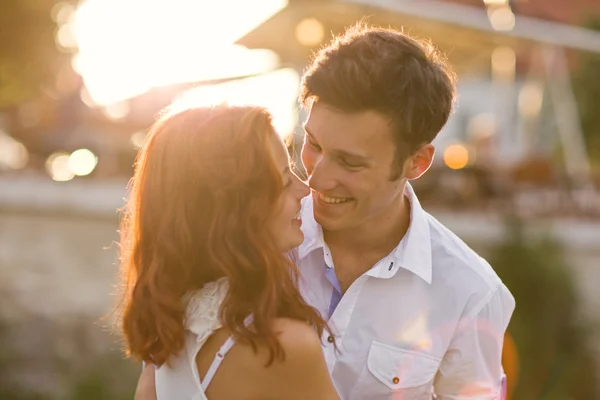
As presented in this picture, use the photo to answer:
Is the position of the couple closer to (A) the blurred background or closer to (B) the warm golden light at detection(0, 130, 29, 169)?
(A) the blurred background

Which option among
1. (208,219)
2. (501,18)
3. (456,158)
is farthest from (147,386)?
(501,18)

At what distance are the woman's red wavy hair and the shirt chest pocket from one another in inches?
22.3

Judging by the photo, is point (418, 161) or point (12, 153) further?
point (12, 153)

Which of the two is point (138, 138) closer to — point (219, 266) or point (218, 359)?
point (219, 266)

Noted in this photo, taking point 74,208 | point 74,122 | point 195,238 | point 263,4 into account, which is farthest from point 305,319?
point 74,122

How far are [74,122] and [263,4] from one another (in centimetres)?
257

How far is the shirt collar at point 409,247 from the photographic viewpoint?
3074mm

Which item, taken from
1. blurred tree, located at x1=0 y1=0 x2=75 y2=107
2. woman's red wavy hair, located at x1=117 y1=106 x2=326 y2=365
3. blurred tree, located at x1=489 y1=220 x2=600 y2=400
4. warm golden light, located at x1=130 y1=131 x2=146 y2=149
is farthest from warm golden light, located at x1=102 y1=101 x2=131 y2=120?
woman's red wavy hair, located at x1=117 y1=106 x2=326 y2=365

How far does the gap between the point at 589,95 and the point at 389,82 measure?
2059 centimetres

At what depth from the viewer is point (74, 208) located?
8.97 m

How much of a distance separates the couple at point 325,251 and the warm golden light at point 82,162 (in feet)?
21.5

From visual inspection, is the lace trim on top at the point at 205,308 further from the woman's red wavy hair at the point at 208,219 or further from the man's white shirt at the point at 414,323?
the man's white shirt at the point at 414,323

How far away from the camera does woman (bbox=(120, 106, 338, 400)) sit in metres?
2.37

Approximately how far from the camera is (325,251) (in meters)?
3.15
